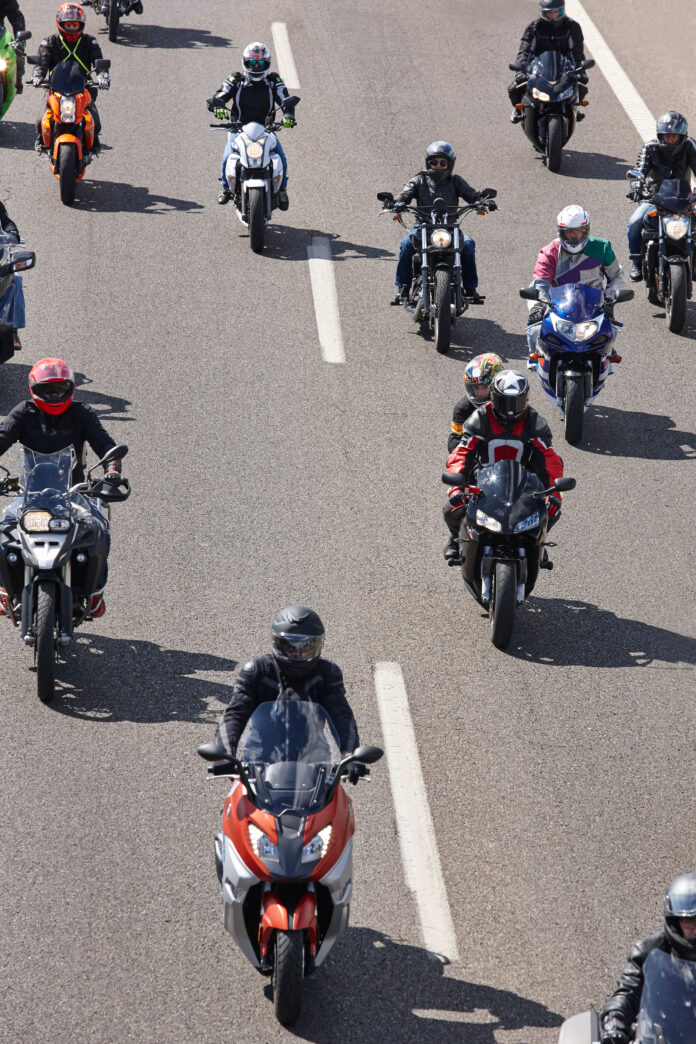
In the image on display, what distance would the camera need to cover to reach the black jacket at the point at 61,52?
20.5m

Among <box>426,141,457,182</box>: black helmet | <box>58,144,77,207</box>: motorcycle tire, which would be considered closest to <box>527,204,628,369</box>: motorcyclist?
<box>426,141,457,182</box>: black helmet

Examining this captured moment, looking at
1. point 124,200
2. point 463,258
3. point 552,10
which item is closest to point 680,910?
point 463,258

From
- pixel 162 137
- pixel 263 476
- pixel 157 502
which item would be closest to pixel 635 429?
pixel 263 476

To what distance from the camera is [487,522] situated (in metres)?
11.5

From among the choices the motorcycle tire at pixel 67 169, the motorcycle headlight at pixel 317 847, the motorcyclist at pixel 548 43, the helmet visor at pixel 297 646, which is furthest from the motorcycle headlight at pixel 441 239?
the motorcycle headlight at pixel 317 847

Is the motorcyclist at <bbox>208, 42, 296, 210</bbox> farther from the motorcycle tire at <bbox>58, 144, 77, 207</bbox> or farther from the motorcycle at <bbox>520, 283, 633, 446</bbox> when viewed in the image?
the motorcycle at <bbox>520, 283, 633, 446</bbox>

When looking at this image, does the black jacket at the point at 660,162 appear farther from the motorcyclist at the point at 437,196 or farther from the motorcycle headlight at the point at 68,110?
the motorcycle headlight at the point at 68,110

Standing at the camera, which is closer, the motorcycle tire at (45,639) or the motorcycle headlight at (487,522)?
the motorcycle tire at (45,639)

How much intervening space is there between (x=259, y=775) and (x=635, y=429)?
8927 millimetres

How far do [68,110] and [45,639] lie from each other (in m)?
11.2

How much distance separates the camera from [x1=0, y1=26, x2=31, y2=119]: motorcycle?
22.2 meters

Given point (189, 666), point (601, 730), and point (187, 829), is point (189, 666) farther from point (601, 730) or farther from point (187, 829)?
point (601, 730)

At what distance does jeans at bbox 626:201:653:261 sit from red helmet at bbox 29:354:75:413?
8.94 m

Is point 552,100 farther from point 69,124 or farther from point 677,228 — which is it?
point 69,124
